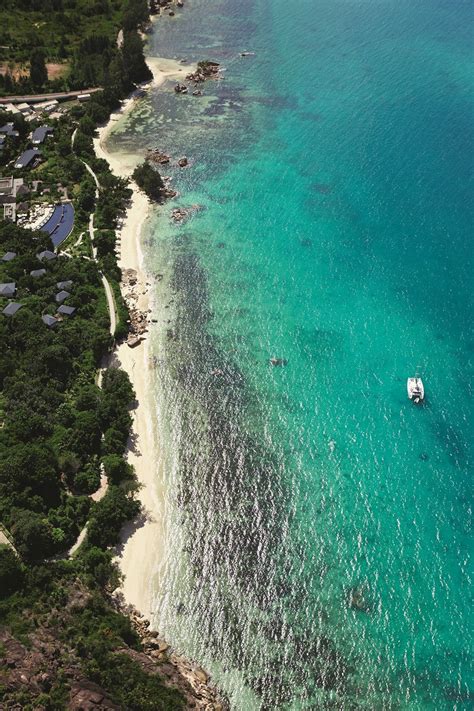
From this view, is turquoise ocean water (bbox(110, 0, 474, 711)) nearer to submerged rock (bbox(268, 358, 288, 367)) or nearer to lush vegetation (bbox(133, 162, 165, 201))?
submerged rock (bbox(268, 358, 288, 367))

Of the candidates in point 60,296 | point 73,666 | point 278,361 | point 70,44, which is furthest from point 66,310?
point 70,44

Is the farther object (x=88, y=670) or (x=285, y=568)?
(x=285, y=568)

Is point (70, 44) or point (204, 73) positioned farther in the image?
point (70, 44)

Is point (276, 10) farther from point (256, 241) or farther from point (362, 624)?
point (362, 624)

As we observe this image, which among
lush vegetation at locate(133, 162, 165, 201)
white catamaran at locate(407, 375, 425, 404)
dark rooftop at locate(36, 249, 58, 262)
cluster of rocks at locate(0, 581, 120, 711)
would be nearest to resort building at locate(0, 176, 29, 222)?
dark rooftop at locate(36, 249, 58, 262)

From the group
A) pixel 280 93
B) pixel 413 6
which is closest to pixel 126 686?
pixel 280 93

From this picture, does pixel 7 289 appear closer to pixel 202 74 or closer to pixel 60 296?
pixel 60 296

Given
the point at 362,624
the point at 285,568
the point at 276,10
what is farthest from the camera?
the point at 276,10
